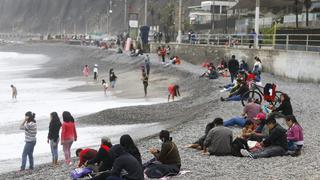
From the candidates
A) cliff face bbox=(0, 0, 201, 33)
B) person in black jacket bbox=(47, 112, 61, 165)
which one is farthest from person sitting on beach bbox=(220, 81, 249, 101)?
cliff face bbox=(0, 0, 201, 33)

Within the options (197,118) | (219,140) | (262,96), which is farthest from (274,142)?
(262,96)

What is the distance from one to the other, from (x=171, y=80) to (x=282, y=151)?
75.8 ft

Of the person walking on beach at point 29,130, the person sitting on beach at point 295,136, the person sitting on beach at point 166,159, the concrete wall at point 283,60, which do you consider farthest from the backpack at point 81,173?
the concrete wall at point 283,60

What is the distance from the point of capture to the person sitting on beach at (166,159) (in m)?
10.3

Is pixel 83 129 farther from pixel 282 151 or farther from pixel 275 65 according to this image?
pixel 275 65

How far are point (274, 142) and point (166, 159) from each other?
2545mm

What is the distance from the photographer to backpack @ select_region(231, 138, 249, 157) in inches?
468

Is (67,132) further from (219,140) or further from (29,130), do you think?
(219,140)

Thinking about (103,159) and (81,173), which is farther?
(81,173)

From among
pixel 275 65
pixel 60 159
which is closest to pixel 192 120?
pixel 60 159

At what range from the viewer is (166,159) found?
10.5 meters

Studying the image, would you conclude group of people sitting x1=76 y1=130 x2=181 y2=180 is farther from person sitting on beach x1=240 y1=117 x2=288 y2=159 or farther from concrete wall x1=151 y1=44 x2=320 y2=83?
concrete wall x1=151 y1=44 x2=320 y2=83

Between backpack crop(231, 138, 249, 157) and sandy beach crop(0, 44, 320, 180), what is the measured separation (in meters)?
0.22

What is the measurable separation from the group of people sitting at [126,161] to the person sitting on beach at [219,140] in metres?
1.54
